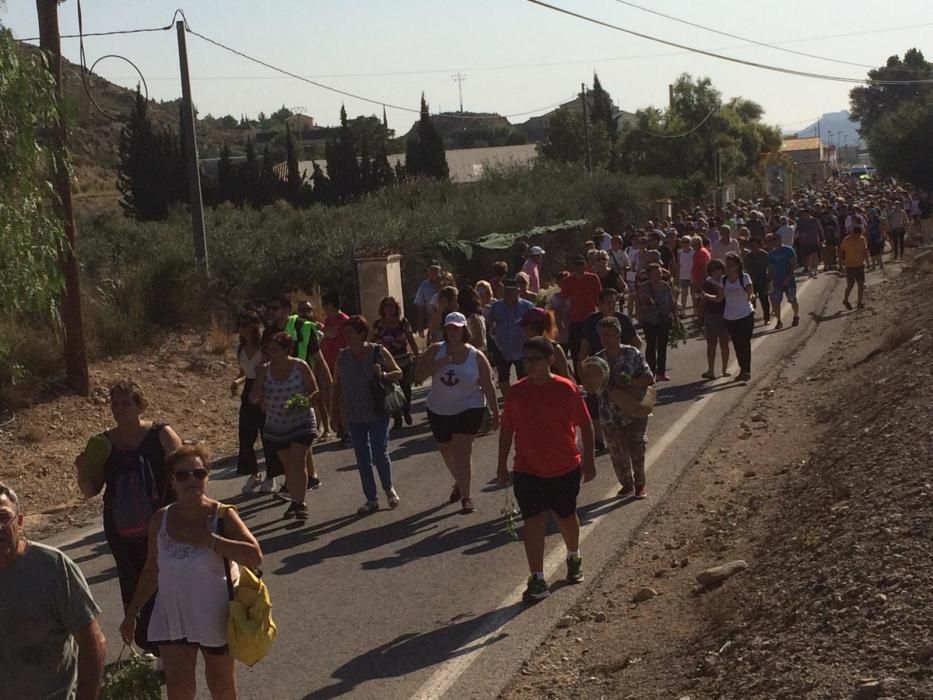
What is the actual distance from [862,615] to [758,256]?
16.1m

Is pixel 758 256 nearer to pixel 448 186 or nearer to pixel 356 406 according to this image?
pixel 356 406

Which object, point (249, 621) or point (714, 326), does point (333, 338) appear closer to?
point (714, 326)

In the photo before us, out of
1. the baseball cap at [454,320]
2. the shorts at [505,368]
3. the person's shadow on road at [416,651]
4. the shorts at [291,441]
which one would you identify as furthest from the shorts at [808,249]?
the person's shadow on road at [416,651]

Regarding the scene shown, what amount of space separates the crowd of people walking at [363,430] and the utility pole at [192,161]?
17.6 ft

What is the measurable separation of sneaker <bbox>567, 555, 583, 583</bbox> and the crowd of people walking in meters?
0.01

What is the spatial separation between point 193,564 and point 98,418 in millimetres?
11519

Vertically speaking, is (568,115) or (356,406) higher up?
(568,115)

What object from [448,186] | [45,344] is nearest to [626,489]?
[45,344]

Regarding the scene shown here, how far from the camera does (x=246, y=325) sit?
482 inches

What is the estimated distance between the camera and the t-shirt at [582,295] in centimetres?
1576

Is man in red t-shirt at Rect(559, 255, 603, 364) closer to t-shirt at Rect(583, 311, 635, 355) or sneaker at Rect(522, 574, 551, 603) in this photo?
t-shirt at Rect(583, 311, 635, 355)

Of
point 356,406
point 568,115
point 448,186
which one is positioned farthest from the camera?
point 568,115

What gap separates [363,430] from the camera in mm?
11336

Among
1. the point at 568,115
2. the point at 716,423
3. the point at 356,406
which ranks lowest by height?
the point at 716,423
